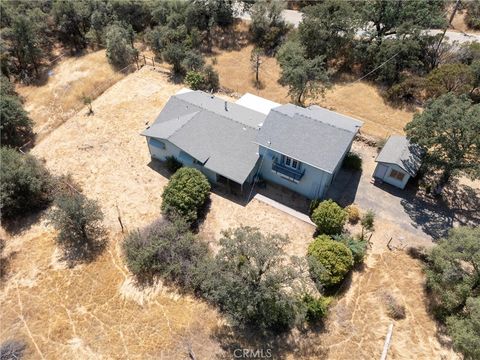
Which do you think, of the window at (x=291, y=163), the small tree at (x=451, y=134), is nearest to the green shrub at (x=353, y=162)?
the small tree at (x=451, y=134)

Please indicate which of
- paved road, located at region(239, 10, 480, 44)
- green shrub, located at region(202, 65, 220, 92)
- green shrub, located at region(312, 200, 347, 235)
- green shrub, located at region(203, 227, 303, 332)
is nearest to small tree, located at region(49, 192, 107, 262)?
green shrub, located at region(203, 227, 303, 332)

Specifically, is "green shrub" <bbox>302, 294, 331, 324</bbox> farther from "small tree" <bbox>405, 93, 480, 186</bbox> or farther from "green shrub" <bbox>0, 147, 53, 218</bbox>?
"green shrub" <bbox>0, 147, 53, 218</bbox>

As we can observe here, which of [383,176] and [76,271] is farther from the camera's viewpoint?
[383,176]

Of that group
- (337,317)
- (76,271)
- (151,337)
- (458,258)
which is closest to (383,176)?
(458,258)

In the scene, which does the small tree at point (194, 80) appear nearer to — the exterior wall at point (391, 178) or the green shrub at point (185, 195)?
the green shrub at point (185, 195)

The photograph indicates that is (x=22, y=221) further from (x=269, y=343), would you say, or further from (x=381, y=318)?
(x=381, y=318)

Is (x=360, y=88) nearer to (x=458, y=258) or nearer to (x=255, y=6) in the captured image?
(x=255, y=6)

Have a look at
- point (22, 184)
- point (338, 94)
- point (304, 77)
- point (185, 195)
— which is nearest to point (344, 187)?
point (304, 77)
